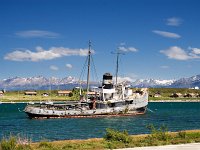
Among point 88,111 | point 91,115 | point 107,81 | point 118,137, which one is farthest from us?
point 107,81

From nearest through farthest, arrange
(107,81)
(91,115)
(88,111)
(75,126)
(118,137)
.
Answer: (118,137) → (75,126) → (88,111) → (91,115) → (107,81)

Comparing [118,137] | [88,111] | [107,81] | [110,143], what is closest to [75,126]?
[88,111]

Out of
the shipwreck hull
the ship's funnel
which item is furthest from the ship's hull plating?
the ship's funnel

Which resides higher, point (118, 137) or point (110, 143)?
point (118, 137)

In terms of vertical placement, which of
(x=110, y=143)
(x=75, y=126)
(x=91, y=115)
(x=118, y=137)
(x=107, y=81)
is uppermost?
(x=107, y=81)

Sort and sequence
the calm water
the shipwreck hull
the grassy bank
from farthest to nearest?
the shipwreck hull, the calm water, the grassy bank

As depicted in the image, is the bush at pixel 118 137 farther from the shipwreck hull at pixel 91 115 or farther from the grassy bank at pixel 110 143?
the shipwreck hull at pixel 91 115

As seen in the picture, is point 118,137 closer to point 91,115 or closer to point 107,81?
point 91,115

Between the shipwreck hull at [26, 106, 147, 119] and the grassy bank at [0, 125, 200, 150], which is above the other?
the grassy bank at [0, 125, 200, 150]

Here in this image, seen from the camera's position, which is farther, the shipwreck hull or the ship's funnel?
the ship's funnel

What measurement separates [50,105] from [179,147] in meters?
84.2

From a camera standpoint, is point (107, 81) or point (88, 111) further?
point (107, 81)

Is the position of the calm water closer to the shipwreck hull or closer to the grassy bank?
the shipwreck hull

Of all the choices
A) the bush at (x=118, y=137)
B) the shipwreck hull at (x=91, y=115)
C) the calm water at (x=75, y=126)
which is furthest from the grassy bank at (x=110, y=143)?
the shipwreck hull at (x=91, y=115)
